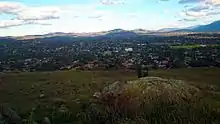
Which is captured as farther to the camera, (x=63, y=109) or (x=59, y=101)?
(x=59, y=101)

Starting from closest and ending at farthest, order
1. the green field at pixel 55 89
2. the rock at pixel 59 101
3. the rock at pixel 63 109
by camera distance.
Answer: the rock at pixel 63 109, the green field at pixel 55 89, the rock at pixel 59 101

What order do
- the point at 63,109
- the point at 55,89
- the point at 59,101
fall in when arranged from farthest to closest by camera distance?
the point at 55,89 → the point at 59,101 → the point at 63,109

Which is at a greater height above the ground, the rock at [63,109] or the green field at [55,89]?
the rock at [63,109]

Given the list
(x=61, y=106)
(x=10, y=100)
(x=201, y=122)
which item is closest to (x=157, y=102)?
(x=201, y=122)

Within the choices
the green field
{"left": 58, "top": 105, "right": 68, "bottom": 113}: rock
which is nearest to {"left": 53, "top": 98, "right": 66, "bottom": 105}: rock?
the green field

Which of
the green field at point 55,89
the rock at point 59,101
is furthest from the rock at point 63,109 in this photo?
the rock at point 59,101

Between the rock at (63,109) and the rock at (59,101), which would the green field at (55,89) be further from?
the rock at (63,109)

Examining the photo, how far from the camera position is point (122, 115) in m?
35.5

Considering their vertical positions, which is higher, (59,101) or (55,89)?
(59,101)

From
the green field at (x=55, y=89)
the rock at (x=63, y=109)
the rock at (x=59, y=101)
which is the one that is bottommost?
the green field at (x=55, y=89)

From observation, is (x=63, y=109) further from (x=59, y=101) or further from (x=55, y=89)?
(x=55, y=89)

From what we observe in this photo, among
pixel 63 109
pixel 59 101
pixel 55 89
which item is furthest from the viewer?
pixel 55 89

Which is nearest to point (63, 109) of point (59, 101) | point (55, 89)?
point (59, 101)

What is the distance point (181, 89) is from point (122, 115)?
8.83 m
